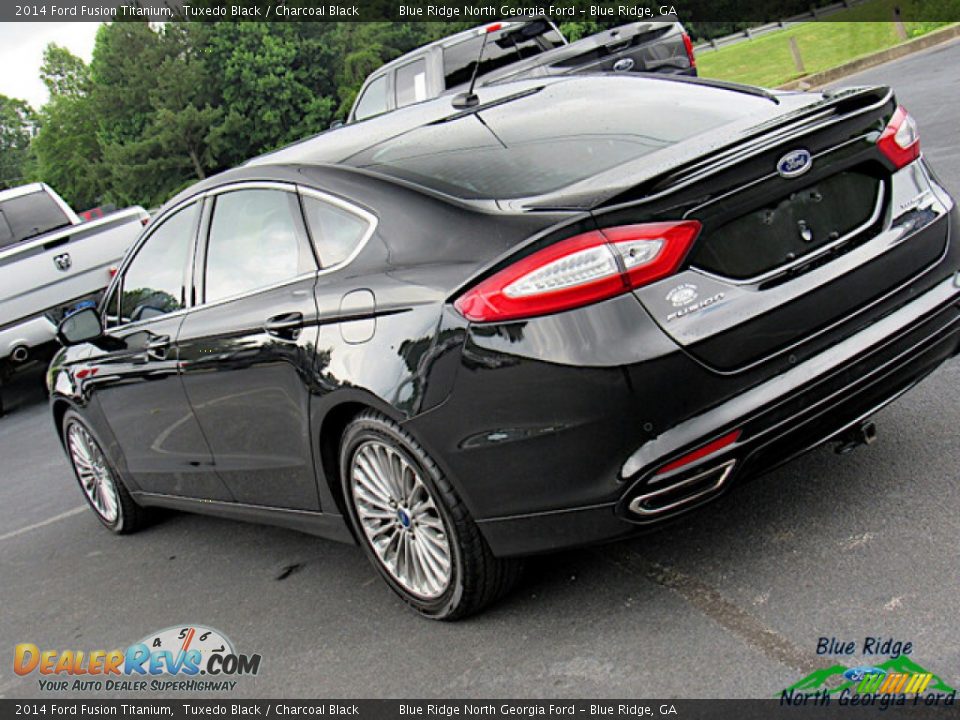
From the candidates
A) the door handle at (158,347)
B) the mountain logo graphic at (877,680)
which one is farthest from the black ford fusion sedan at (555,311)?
the mountain logo graphic at (877,680)

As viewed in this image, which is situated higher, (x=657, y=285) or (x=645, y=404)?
(x=657, y=285)

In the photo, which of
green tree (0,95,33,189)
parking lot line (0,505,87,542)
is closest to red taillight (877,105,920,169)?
parking lot line (0,505,87,542)

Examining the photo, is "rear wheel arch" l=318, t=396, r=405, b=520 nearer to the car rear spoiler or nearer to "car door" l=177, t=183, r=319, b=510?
"car door" l=177, t=183, r=319, b=510

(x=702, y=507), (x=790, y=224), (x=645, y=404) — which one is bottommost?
(x=702, y=507)

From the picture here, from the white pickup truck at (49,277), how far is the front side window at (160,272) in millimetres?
5696

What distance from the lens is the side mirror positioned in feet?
18.6

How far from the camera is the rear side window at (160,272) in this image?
16.5 ft

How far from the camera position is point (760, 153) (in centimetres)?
354

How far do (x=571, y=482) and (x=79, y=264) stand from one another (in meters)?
8.68

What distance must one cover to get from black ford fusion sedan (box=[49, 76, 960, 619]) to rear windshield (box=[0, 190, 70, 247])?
27.4 ft

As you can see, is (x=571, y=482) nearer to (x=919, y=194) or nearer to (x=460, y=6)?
(x=919, y=194)

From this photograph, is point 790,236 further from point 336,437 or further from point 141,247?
point 141,247

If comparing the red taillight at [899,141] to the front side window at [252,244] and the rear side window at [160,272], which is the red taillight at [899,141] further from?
the rear side window at [160,272]

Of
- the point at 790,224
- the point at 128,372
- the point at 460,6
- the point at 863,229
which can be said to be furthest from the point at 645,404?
the point at 460,6
